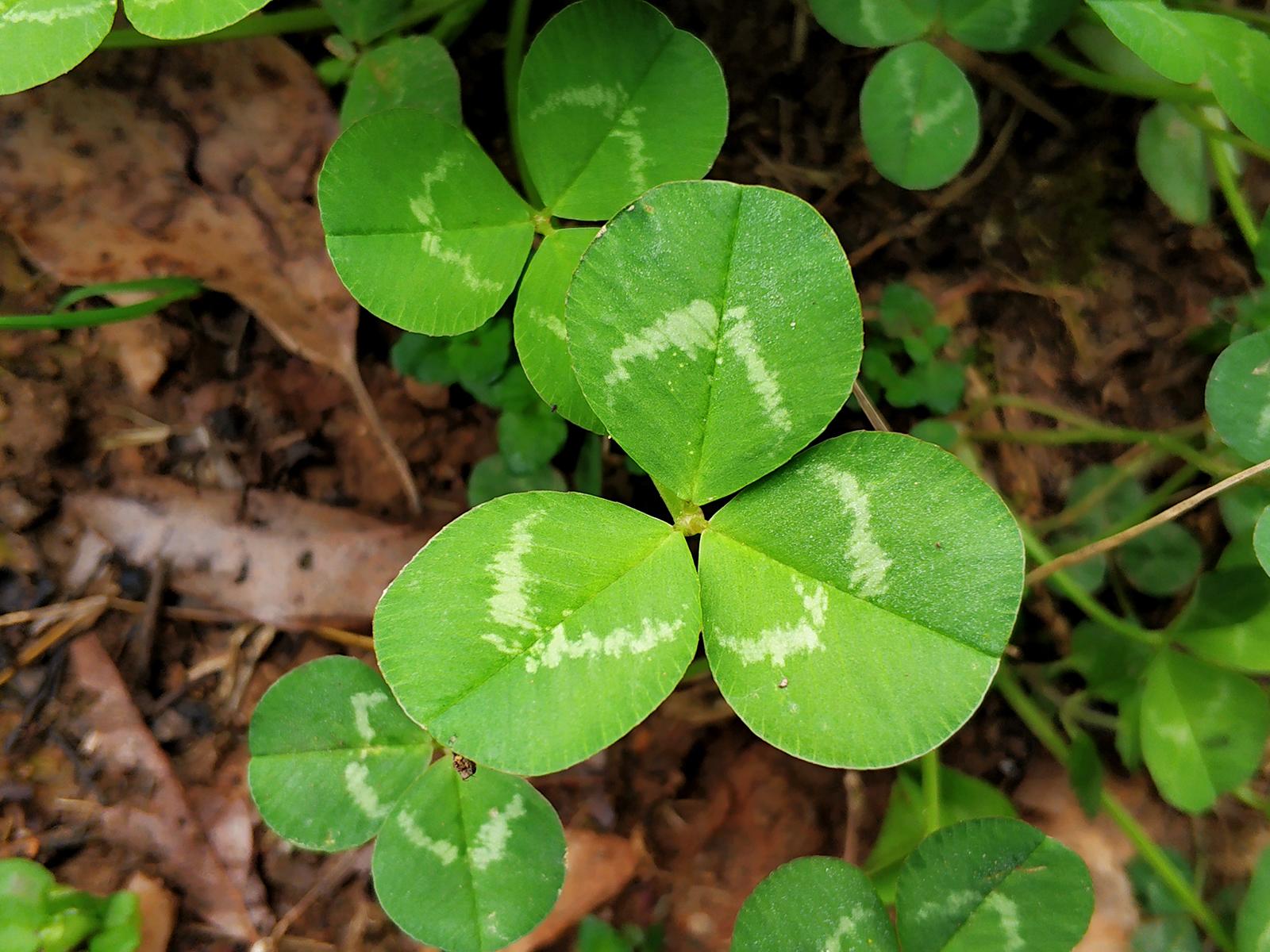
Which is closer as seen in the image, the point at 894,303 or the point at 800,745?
the point at 800,745

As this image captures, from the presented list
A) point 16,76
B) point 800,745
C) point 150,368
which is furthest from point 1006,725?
point 16,76

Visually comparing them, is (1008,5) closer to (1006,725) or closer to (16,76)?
(1006,725)

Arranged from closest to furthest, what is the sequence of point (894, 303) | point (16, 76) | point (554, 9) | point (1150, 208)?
point (16, 76)
point (554, 9)
point (894, 303)
point (1150, 208)

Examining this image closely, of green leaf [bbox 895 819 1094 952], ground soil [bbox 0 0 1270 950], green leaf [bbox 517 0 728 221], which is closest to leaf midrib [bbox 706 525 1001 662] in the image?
green leaf [bbox 895 819 1094 952]

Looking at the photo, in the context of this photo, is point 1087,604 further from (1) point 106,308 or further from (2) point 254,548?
(1) point 106,308

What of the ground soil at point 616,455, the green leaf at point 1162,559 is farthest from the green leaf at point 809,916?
the green leaf at point 1162,559

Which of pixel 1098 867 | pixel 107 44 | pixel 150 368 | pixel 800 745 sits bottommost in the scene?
pixel 1098 867
